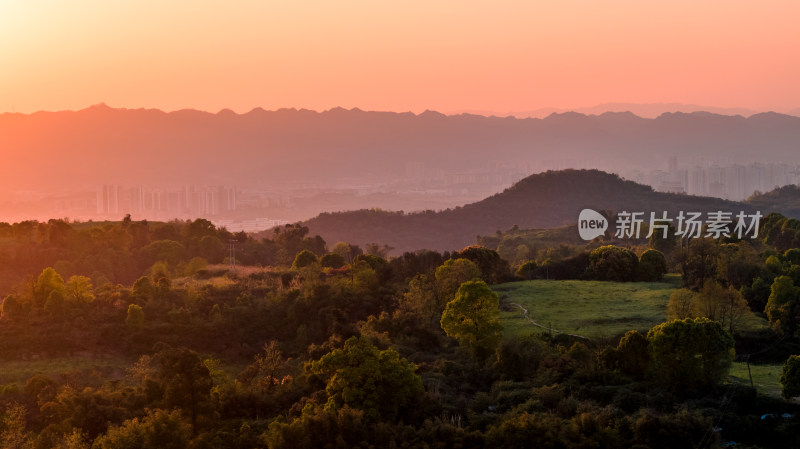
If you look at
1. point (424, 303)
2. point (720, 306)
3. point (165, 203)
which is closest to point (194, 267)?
point (424, 303)

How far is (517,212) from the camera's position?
5374 inches

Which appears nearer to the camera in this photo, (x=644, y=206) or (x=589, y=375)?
(x=589, y=375)

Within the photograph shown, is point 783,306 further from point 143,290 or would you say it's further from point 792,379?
point 143,290

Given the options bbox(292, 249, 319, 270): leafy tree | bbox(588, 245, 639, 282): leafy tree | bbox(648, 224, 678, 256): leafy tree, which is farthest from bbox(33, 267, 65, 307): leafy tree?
bbox(648, 224, 678, 256): leafy tree

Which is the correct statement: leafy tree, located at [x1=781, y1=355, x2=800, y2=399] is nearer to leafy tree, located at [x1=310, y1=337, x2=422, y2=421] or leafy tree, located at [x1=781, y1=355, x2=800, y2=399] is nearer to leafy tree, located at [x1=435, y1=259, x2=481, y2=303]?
leafy tree, located at [x1=310, y1=337, x2=422, y2=421]

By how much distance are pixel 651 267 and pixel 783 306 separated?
45.2 ft

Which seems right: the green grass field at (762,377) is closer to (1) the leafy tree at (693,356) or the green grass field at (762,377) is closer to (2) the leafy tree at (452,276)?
(1) the leafy tree at (693,356)

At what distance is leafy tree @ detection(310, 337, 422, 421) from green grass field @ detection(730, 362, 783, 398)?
41.2ft

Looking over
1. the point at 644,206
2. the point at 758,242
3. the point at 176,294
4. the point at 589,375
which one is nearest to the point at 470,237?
the point at 644,206

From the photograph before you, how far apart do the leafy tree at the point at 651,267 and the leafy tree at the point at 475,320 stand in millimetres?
21219

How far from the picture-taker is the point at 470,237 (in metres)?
A: 126

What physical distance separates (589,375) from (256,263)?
41990 millimetres

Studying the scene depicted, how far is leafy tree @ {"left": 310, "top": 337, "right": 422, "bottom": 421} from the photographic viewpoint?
85.5 feet

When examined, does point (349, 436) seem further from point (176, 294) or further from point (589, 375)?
point (176, 294)
